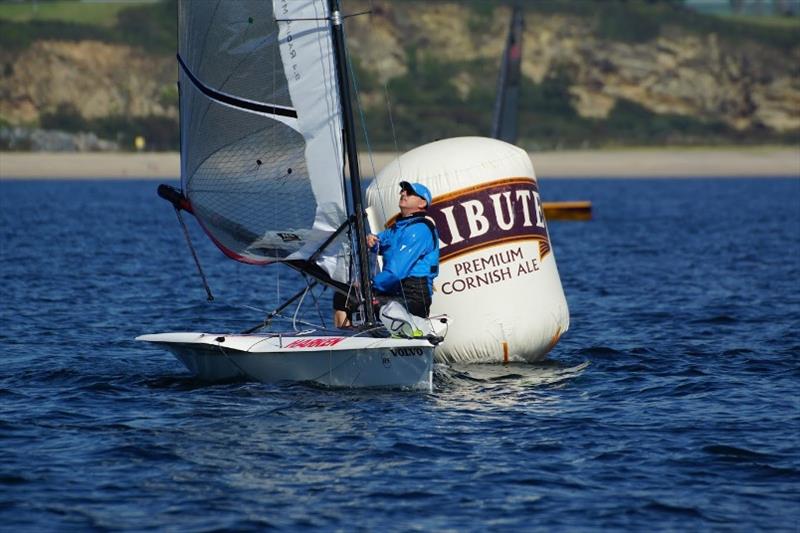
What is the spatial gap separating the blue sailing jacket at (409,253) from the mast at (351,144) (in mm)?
236

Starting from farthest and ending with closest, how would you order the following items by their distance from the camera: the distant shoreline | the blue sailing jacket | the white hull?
the distant shoreline, the blue sailing jacket, the white hull

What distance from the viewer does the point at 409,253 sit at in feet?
43.8

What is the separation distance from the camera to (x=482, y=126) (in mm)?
96875

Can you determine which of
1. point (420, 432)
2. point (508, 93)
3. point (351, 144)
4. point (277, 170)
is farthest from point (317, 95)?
point (508, 93)

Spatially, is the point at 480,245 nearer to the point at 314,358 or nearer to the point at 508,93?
the point at 314,358

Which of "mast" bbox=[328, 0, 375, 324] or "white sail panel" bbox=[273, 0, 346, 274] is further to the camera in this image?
"white sail panel" bbox=[273, 0, 346, 274]

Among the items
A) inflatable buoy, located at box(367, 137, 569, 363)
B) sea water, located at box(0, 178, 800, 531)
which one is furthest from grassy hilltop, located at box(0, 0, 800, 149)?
inflatable buoy, located at box(367, 137, 569, 363)

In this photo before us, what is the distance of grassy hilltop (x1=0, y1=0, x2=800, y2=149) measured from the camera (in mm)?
95125

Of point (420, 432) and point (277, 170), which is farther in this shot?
point (277, 170)

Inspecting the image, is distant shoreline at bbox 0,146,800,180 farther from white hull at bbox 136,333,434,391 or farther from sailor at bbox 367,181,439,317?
sailor at bbox 367,181,439,317

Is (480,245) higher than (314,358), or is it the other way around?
(480,245)

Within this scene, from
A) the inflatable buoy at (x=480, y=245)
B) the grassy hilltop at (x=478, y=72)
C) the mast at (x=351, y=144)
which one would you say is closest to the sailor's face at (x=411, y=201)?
the mast at (x=351, y=144)

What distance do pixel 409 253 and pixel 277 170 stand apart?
190cm

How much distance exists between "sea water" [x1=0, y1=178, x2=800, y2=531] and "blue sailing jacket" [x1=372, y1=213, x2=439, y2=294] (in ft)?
3.83
